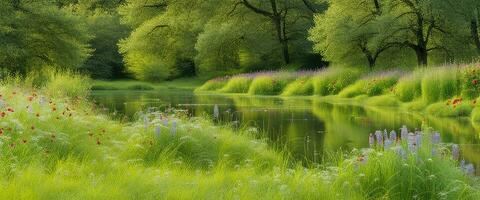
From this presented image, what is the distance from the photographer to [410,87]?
2262 centimetres

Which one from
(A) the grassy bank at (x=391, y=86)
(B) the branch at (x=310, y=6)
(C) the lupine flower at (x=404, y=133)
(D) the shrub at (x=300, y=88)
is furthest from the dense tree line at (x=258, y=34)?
(C) the lupine flower at (x=404, y=133)

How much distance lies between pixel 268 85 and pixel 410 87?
1264 cm

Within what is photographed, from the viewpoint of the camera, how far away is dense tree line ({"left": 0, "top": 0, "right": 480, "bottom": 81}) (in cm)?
3017

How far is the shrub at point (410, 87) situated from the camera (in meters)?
22.3

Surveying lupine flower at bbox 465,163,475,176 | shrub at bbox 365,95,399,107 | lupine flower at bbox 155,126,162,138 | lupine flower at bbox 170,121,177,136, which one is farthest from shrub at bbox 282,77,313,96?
lupine flower at bbox 465,163,475,176

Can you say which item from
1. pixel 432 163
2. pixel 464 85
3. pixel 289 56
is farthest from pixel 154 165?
pixel 289 56

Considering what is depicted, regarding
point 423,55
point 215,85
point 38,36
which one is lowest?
point 215,85


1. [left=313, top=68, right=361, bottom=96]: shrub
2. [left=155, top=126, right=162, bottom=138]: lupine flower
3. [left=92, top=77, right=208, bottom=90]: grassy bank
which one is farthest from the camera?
[left=92, top=77, right=208, bottom=90]: grassy bank

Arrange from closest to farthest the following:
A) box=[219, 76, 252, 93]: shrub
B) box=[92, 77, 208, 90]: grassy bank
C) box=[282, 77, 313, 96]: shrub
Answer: box=[282, 77, 313, 96]: shrub
box=[219, 76, 252, 93]: shrub
box=[92, 77, 208, 90]: grassy bank

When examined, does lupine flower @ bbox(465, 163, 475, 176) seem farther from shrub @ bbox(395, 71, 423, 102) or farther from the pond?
shrub @ bbox(395, 71, 423, 102)

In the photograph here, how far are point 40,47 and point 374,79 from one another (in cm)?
1698

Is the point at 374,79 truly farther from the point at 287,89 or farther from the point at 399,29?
the point at 287,89

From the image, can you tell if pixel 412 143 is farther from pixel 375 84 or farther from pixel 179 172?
pixel 375 84

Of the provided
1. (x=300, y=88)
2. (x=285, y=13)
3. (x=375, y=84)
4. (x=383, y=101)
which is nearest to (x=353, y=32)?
(x=300, y=88)
